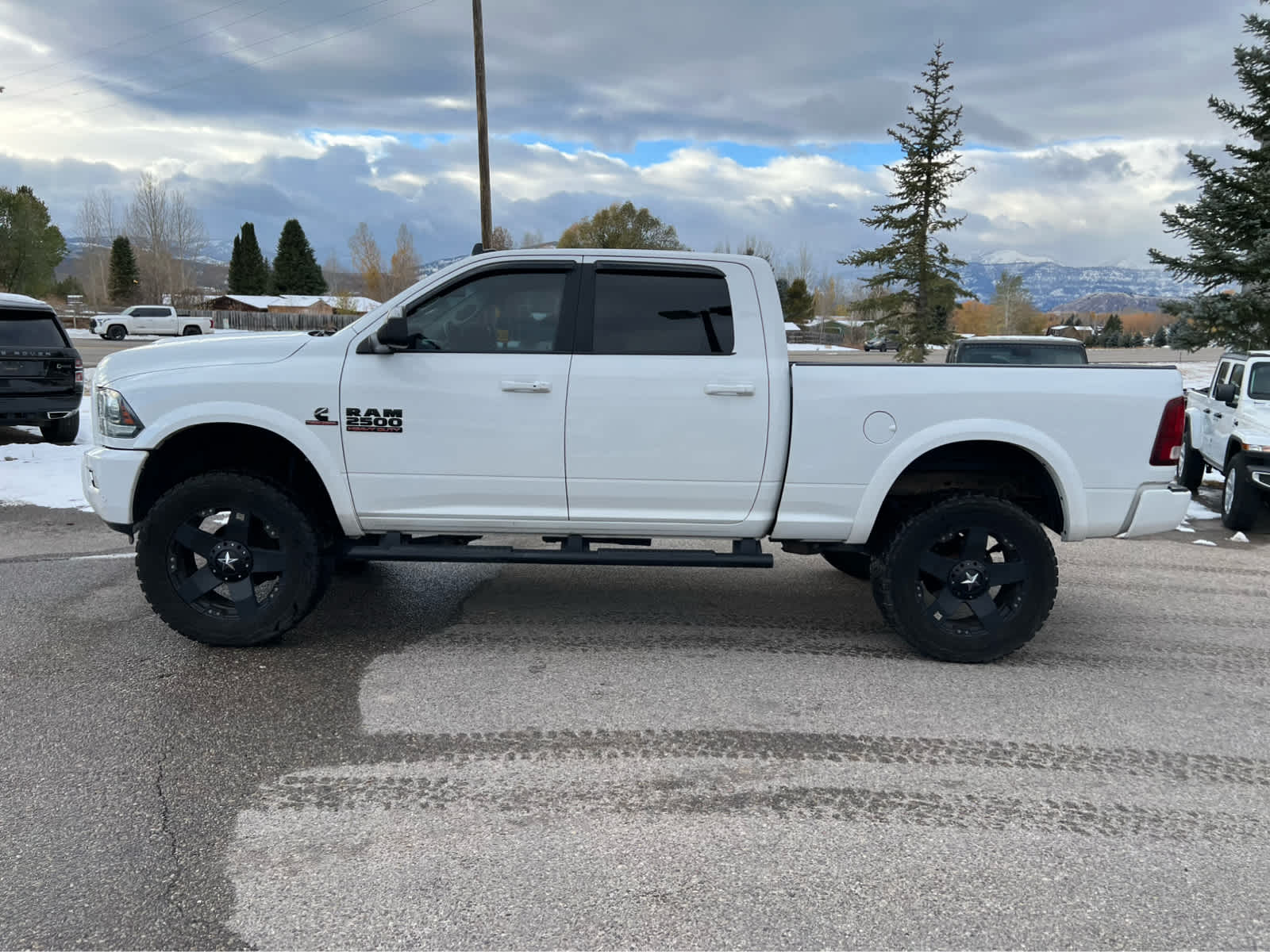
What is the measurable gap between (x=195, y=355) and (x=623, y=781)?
3243mm

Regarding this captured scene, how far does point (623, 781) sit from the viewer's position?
3.59 metres

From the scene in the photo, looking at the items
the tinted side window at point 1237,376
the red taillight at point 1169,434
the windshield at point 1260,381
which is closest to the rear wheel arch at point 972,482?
the red taillight at point 1169,434

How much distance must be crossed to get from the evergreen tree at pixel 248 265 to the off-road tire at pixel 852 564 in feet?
322

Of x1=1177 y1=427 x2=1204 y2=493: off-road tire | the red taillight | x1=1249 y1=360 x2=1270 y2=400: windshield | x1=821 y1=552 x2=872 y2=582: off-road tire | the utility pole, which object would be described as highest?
the utility pole

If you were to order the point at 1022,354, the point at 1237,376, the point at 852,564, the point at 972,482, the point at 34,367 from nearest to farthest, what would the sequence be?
1. the point at 972,482
2. the point at 852,564
3. the point at 1237,376
4. the point at 34,367
5. the point at 1022,354

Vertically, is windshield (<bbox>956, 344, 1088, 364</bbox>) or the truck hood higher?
windshield (<bbox>956, 344, 1088, 364</bbox>)

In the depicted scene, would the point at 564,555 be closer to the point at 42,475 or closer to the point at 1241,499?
the point at 1241,499

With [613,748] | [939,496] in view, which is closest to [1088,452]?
[939,496]

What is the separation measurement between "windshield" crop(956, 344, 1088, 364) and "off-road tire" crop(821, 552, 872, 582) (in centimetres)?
638

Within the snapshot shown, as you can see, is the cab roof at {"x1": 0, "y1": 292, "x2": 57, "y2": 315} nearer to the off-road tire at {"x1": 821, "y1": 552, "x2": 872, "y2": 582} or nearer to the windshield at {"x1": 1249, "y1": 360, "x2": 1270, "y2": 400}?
the off-road tire at {"x1": 821, "y1": 552, "x2": 872, "y2": 582}

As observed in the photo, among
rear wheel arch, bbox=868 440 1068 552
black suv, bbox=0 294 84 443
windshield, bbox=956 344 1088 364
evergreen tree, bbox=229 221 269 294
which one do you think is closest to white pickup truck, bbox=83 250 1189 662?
rear wheel arch, bbox=868 440 1068 552

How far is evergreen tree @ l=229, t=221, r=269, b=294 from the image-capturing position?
9412 cm

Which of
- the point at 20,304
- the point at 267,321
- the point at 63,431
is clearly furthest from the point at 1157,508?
the point at 267,321

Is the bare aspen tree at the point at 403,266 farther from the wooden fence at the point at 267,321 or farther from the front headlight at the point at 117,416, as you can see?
the front headlight at the point at 117,416
